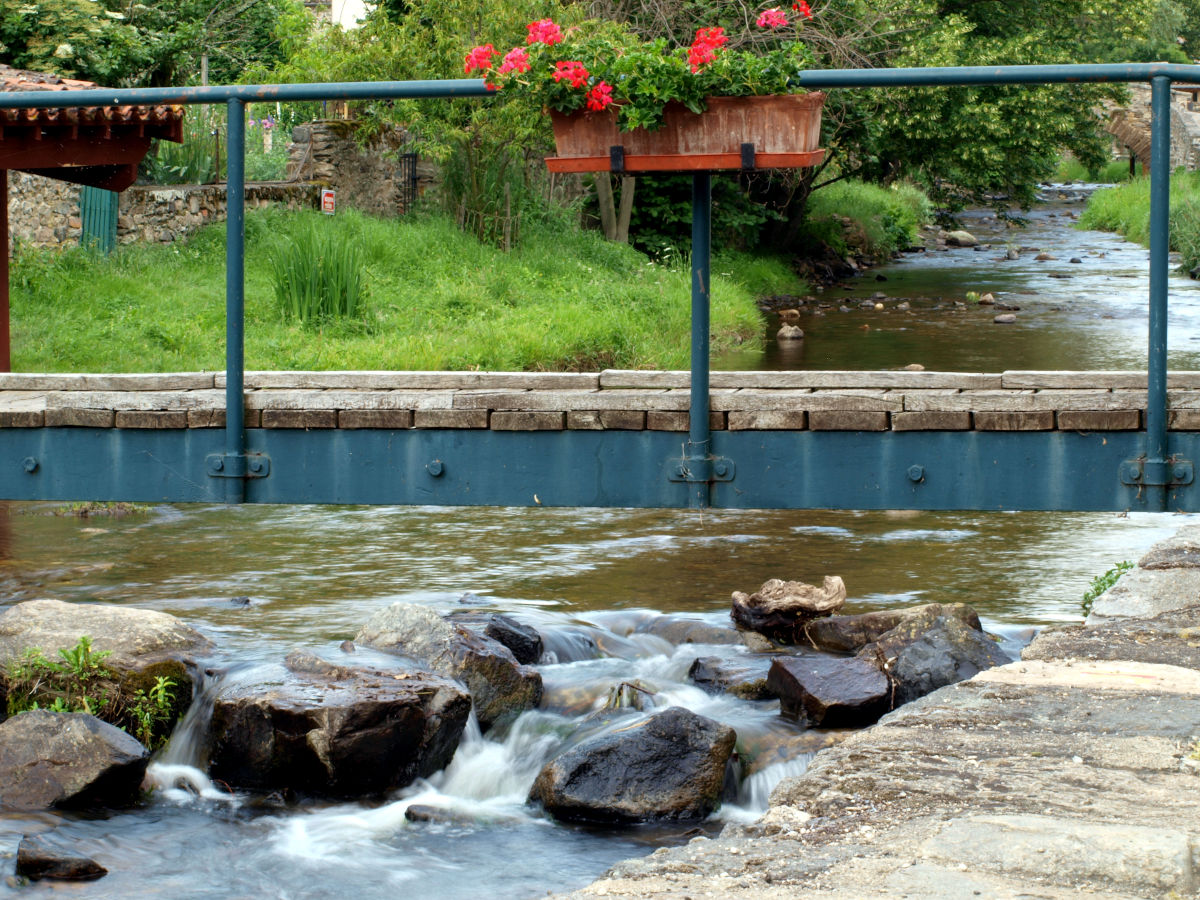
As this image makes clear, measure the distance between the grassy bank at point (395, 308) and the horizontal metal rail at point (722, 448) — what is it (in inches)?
311

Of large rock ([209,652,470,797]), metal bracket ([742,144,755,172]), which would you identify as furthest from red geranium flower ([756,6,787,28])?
large rock ([209,652,470,797])

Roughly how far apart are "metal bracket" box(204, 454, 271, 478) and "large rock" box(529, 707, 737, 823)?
211 centimetres

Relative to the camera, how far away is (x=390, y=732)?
6.24 metres

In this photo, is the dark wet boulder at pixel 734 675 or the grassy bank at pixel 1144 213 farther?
the grassy bank at pixel 1144 213

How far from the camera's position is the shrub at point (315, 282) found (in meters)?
14.3

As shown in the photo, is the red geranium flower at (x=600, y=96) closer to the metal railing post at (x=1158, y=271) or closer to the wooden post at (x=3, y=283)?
the metal railing post at (x=1158, y=271)

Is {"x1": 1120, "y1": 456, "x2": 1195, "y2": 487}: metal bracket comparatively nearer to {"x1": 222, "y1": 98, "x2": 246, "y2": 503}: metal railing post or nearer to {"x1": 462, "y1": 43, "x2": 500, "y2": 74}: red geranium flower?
{"x1": 462, "y1": 43, "x2": 500, "y2": 74}: red geranium flower

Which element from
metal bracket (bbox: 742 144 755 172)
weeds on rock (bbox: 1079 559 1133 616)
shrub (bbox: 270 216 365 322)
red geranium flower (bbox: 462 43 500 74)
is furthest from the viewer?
shrub (bbox: 270 216 365 322)

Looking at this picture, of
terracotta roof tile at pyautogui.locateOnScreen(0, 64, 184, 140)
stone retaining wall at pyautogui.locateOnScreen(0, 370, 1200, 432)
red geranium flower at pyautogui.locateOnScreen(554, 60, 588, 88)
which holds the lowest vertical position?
stone retaining wall at pyautogui.locateOnScreen(0, 370, 1200, 432)

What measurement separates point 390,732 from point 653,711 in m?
1.37

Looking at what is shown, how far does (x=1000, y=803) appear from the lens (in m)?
3.17

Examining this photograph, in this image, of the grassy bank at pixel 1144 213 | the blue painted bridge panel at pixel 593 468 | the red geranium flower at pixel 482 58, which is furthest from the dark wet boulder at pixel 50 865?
the grassy bank at pixel 1144 213

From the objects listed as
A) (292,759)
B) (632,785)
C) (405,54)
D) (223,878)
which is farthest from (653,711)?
(405,54)

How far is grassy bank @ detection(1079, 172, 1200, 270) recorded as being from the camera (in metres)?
24.9
